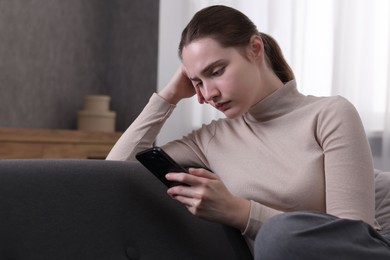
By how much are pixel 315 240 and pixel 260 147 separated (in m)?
0.49

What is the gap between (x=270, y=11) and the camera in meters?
3.08

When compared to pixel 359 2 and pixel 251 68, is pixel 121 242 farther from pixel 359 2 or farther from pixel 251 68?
pixel 359 2

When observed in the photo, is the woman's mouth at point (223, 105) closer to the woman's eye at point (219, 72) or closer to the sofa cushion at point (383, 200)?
the woman's eye at point (219, 72)

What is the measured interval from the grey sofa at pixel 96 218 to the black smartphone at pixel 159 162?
0.09 metres

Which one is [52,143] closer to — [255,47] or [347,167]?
[255,47]

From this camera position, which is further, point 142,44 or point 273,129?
point 142,44

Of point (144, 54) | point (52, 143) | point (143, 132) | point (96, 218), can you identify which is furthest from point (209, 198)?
point (144, 54)

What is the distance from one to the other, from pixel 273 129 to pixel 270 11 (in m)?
1.70

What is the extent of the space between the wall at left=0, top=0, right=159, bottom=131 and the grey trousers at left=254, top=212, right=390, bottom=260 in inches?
93.0

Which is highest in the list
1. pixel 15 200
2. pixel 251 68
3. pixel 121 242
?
pixel 251 68

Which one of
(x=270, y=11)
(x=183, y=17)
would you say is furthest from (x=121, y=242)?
(x=183, y=17)

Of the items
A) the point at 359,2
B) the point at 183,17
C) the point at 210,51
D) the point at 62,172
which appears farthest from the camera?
the point at 183,17

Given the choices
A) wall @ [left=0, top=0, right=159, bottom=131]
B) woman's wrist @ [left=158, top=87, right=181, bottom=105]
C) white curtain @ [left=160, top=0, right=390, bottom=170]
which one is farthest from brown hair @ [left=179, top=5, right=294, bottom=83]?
wall @ [left=0, top=0, right=159, bottom=131]

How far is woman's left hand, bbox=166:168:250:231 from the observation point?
4.07 ft
